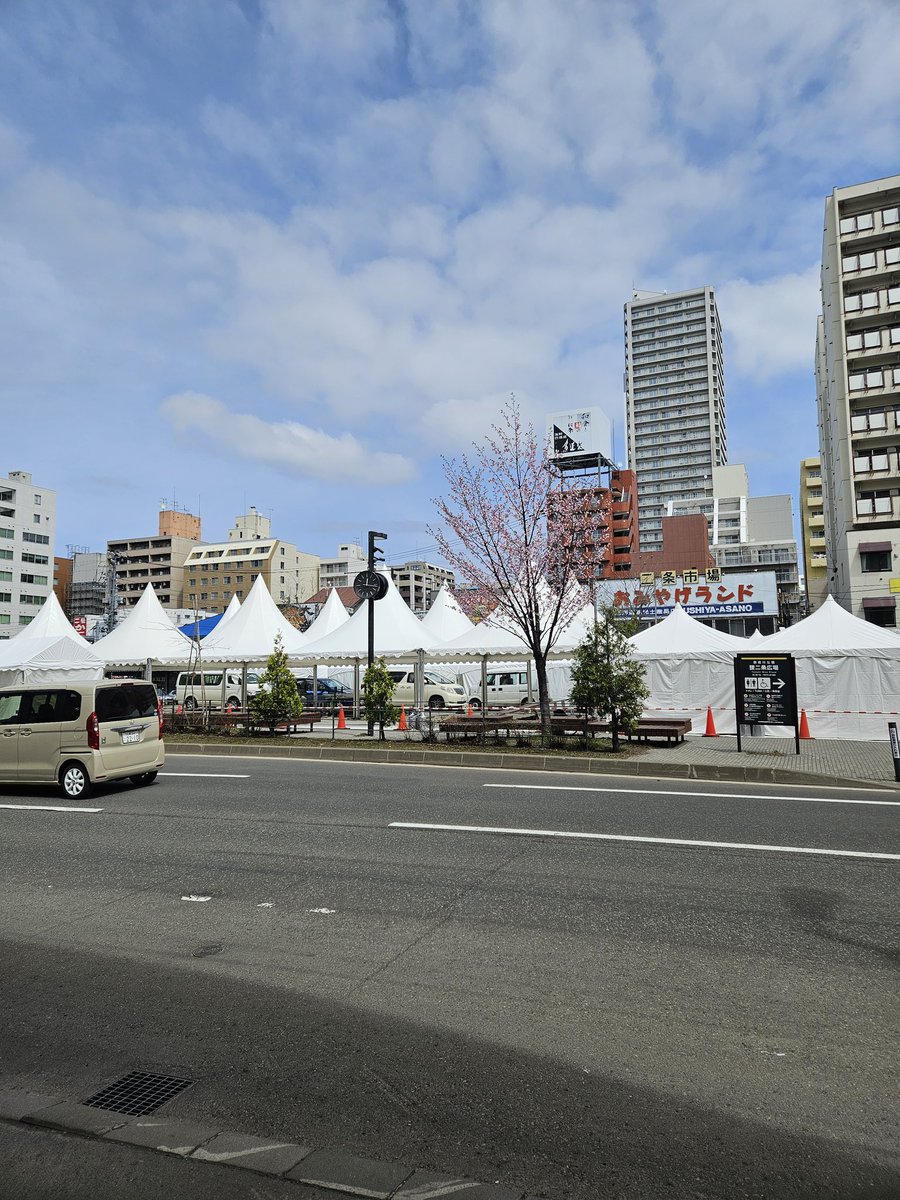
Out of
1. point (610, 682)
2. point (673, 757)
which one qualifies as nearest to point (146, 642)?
point (610, 682)

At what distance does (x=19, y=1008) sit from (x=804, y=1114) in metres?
3.90

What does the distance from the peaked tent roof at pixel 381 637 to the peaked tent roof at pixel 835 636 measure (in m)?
12.0

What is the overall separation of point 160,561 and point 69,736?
131686 millimetres

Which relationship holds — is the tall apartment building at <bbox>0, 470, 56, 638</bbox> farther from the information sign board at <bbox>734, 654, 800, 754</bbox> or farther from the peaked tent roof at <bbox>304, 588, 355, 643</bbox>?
the information sign board at <bbox>734, 654, 800, 754</bbox>

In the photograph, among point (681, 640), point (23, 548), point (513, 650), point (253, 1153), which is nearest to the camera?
point (253, 1153)

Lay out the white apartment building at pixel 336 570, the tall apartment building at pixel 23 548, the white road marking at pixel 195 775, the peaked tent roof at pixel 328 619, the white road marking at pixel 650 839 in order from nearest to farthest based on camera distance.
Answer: the white road marking at pixel 650 839 < the white road marking at pixel 195 775 < the peaked tent roof at pixel 328 619 < the tall apartment building at pixel 23 548 < the white apartment building at pixel 336 570

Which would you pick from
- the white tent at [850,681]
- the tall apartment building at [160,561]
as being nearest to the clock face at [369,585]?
the white tent at [850,681]

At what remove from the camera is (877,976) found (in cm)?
443

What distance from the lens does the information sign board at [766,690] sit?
1652 centimetres

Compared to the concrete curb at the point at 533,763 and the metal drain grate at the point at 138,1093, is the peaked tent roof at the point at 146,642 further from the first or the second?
the metal drain grate at the point at 138,1093

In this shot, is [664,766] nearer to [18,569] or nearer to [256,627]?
[256,627]

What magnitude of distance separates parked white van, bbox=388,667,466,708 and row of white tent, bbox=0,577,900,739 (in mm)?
1956

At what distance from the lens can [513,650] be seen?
84.4 feet

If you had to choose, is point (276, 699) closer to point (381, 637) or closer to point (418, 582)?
point (381, 637)
